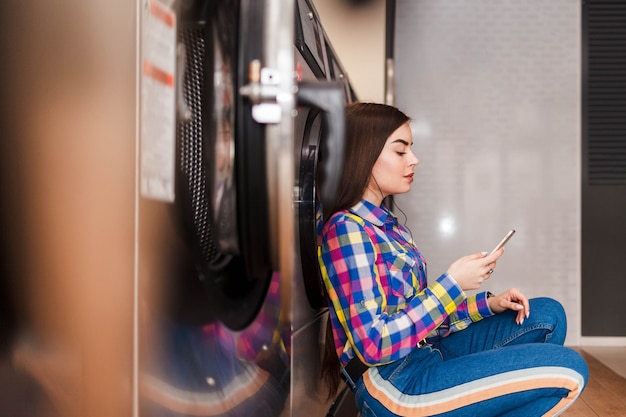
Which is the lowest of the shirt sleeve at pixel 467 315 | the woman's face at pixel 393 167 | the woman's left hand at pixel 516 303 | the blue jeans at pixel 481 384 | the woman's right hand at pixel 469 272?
the blue jeans at pixel 481 384

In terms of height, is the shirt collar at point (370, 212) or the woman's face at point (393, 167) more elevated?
the woman's face at point (393, 167)

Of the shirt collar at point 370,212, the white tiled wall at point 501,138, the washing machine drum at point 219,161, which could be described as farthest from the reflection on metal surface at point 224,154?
the white tiled wall at point 501,138

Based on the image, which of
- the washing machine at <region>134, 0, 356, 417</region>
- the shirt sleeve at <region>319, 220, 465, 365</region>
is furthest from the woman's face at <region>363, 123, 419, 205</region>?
the washing machine at <region>134, 0, 356, 417</region>

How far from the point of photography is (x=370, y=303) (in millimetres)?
1293

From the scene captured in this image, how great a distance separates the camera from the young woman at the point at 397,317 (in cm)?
129

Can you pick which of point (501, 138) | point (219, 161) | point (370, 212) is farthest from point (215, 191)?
point (501, 138)

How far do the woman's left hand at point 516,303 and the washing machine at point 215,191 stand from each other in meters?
0.81

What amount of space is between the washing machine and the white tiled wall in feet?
11.0

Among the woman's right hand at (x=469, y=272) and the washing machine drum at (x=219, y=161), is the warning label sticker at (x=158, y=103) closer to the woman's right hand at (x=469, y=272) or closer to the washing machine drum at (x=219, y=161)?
the washing machine drum at (x=219, y=161)

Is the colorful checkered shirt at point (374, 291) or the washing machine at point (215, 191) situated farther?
the colorful checkered shirt at point (374, 291)

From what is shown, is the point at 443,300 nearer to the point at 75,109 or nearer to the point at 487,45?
the point at 75,109

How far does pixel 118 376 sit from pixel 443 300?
0.67 m

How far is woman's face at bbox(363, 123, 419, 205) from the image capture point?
1.50 metres

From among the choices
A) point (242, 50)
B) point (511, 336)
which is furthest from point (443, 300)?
point (242, 50)
